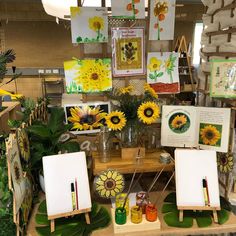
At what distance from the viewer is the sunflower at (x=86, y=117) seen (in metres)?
1.53

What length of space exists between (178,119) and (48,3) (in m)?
1.37

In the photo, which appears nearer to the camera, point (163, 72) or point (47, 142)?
point (47, 142)

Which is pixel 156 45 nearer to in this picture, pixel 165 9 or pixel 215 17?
pixel 165 9

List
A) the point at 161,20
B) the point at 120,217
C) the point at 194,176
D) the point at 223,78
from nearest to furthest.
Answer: the point at 120,217 → the point at 194,176 → the point at 223,78 → the point at 161,20

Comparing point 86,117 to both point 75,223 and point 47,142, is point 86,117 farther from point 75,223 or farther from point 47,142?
point 75,223

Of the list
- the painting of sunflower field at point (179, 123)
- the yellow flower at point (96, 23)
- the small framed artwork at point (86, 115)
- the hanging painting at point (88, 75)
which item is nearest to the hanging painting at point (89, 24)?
the yellow flower at point (96, 23)

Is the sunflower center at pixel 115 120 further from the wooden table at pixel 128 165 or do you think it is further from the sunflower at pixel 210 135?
the sunflower at pixel 210 135

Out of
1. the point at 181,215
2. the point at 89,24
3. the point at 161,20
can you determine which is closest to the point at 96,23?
the point at 89,24

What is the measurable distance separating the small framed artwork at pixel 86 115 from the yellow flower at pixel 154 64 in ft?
1.13

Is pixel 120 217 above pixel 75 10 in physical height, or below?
below

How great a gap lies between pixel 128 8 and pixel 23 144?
0.94 meters

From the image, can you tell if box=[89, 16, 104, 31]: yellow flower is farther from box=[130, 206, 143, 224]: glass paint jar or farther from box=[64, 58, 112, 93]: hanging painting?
box=[130, 206, 143, 224]: glass paint jar

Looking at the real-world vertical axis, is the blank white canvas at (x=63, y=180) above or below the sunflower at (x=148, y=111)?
below

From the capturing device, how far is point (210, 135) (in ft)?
4.62
